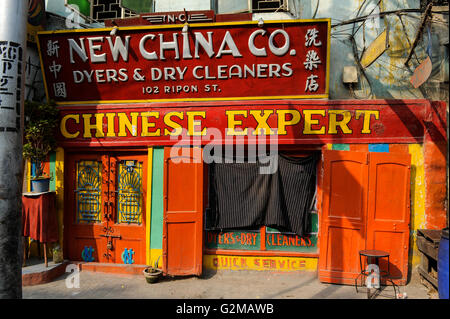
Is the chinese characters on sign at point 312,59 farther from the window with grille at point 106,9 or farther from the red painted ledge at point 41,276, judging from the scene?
the red painted ledge at point 41,276

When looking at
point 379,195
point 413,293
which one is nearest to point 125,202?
point 379,195

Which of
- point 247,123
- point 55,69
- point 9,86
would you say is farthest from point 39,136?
point 247,123

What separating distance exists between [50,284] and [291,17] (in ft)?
25.4

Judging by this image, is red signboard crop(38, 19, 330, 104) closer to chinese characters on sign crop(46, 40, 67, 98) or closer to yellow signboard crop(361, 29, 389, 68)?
chinese characters on sign crop(46, 40, 67, 98)

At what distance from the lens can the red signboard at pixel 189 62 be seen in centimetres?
697

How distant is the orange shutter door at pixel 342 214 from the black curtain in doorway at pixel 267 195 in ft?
1.52

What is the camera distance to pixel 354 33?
7.46 m

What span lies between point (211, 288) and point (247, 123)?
11.4ft

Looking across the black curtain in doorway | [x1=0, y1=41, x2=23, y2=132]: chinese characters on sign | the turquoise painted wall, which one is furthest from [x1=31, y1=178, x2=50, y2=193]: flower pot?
the black curtain in doorway

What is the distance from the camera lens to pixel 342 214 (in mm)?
6844

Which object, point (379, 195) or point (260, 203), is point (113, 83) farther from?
point (379, 195)

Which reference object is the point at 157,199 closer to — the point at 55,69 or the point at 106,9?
the point at 55,69

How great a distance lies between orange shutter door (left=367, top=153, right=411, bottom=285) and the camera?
22.1 ft

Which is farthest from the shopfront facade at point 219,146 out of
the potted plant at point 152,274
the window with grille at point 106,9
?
the window with grille at point 106,9
